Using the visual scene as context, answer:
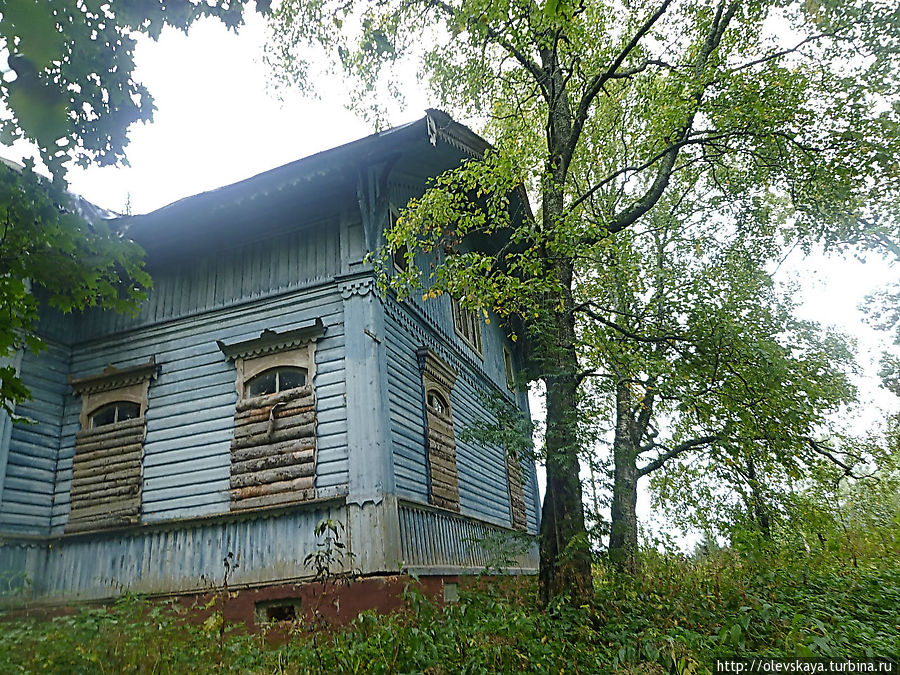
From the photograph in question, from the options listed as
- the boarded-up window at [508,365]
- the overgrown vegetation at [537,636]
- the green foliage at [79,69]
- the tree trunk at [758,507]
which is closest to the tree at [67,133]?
the green foliage at [79,69]

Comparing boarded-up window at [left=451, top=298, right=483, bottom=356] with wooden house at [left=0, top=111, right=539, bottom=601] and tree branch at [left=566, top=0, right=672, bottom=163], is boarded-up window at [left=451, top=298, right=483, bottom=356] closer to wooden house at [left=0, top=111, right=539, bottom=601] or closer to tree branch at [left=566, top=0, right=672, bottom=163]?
wooden house at [left=0, top=111, right=539, bottom=601]

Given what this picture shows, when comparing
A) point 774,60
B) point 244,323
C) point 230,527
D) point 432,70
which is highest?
point 432,70

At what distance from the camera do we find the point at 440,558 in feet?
27.7

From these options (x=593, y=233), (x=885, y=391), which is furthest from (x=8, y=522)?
(x=885, y=391)

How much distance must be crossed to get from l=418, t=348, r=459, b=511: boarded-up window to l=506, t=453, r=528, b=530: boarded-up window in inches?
132

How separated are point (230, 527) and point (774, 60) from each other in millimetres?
11883

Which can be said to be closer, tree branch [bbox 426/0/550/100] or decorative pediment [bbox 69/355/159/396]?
decorative pediment [bbox 69/355/159/396]

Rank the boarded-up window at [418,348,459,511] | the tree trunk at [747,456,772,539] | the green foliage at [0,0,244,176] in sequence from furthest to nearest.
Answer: the tree trunk at [747,456,772,539] → the boarded-up window at [418,348,459,511] → the green foliage at [0,0,244,176]

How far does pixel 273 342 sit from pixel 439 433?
301 centimetres

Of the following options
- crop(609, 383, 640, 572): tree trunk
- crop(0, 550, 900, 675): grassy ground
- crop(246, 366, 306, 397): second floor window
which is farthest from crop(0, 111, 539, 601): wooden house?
crop(0, 550, 900, 675): grassy ground

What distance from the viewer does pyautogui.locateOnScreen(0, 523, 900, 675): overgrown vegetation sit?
440 cm

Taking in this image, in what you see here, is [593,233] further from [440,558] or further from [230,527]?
[230,527]

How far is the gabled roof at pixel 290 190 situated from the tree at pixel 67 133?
3945 millimetres

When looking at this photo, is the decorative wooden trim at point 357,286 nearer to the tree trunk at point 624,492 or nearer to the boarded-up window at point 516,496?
the tree trunk at point 624,492
